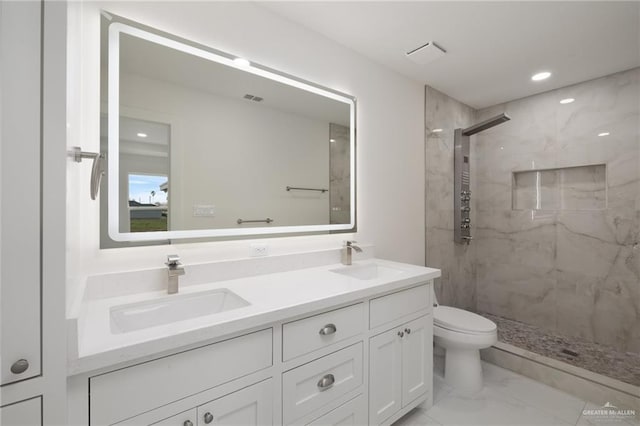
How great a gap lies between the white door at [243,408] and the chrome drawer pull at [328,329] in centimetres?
26

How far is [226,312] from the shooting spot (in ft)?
3.16

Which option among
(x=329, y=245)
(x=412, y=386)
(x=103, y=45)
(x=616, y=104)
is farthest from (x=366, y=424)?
(x=616, y=104)

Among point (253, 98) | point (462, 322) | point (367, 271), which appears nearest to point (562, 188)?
point (462, 322)

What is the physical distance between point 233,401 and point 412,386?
1.11 meters

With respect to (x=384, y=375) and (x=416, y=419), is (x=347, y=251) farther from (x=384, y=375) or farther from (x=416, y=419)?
(x=416, y=419)

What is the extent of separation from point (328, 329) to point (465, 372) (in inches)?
54.3

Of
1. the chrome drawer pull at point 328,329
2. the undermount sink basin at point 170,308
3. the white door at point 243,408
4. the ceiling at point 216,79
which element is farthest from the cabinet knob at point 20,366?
the ceiling at point 216,79

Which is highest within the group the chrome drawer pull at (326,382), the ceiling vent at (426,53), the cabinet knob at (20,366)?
the ceiling vent at (426,53)

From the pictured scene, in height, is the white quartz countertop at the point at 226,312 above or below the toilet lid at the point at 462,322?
above

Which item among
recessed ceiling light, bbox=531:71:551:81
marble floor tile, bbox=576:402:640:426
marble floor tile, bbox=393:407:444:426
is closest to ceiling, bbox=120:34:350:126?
recessed ceiling light, bbox=531:71:551:81

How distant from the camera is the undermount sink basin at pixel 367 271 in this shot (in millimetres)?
1755

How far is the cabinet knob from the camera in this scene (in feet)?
1.83

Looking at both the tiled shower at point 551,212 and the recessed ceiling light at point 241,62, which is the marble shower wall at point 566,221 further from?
the recessed ceiling light at point 241,62

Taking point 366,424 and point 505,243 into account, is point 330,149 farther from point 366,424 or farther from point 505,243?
point 505,243
